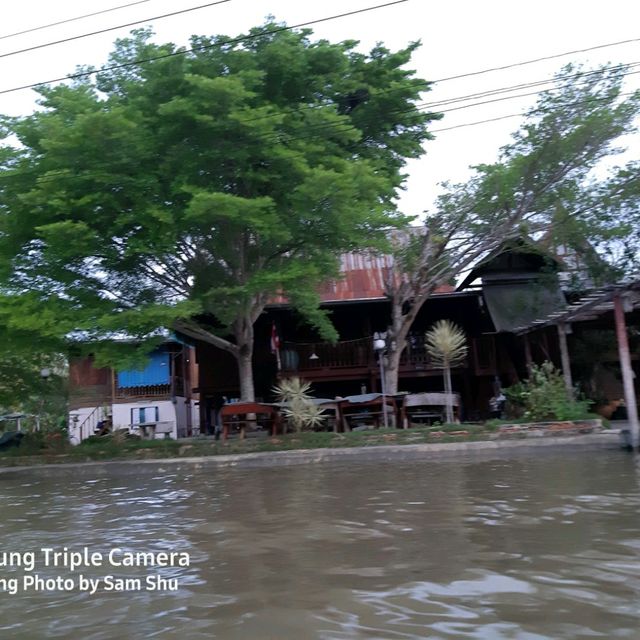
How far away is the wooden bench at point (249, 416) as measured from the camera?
594 inches

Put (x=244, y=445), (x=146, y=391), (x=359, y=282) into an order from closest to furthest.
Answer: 1. (x=244, y=445)
2. (x=359, y=282)
3. (x=146, y=391)

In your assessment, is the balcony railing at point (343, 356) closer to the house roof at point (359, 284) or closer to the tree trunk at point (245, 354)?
the house roof at point (359, 284)

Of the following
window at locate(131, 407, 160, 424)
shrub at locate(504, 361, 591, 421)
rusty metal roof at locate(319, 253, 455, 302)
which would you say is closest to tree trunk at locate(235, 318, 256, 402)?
rusty metal roof at locate(319, 253, 455, 302)

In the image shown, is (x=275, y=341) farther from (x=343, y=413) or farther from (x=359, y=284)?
(x=343, y=413)

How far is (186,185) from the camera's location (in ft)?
42.9

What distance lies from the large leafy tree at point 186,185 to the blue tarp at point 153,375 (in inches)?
466

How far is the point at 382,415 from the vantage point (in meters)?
16.2

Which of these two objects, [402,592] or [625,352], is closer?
[402,592]

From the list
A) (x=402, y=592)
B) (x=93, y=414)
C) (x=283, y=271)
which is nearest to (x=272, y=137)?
(x=283, y=271)

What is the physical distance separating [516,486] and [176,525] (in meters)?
4.46

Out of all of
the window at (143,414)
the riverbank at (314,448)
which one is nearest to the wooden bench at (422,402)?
the riverbank at (314,448)

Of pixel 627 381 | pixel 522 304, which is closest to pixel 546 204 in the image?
pixel 522 304

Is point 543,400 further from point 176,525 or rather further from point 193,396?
point 193,396

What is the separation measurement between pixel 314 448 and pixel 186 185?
6219 mm
